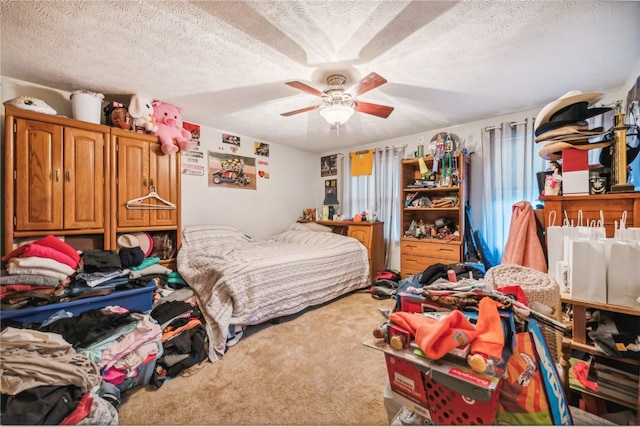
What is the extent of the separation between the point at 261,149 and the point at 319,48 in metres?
2.48

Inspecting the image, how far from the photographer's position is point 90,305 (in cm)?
173

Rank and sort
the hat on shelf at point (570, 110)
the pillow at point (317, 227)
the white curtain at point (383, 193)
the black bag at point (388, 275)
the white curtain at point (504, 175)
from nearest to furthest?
the hat on shelf at point (570, 110) → the white curtain at point (504, 175) → the black bag at point (388, 275) → the white curtain at point (383, 193) → the pillow at point (317, 227)

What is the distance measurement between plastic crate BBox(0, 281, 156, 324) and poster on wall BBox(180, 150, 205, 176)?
1.71 metres

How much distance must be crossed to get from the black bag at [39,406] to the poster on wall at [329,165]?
4.03m

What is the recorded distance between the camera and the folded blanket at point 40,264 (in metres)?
1.58

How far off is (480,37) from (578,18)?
1.59ft

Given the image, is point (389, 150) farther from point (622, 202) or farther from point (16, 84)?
point (16, 84)

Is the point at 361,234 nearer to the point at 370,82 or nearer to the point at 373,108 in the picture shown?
the point at 373,108

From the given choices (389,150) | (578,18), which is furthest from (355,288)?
(578,18)

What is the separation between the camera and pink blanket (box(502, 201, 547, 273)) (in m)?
2.08

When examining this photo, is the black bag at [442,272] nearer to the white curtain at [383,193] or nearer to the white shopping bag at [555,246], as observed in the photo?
the white shopping bag at [555,246]

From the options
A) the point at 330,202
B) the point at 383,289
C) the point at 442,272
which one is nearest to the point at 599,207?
the point at 442,272

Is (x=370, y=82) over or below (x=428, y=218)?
over

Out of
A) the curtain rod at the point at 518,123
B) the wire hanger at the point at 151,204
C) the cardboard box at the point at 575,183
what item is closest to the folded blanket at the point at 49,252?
the wire hanger at the point at 151,204
